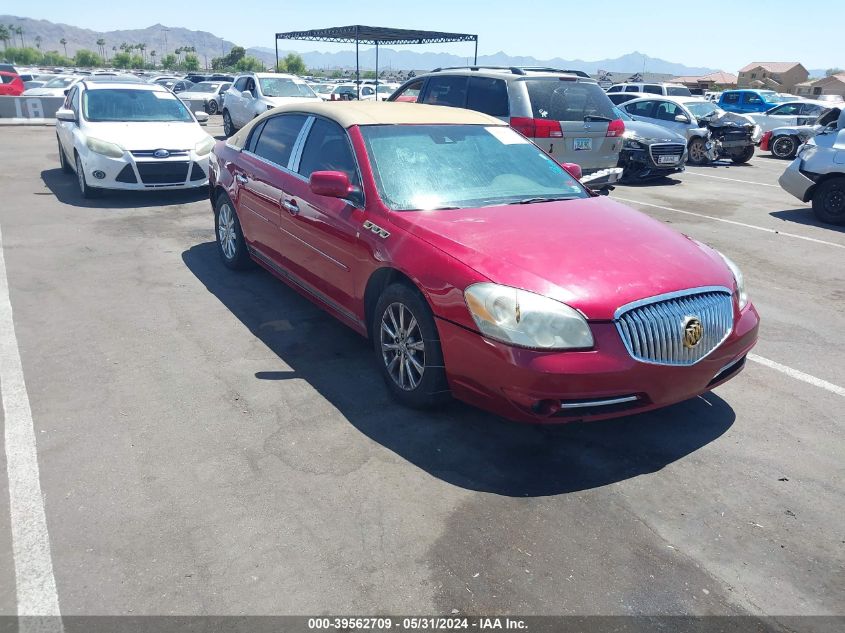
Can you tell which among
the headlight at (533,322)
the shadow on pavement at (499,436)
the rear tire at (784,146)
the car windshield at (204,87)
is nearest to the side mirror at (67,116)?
the shadow on pavement at (499,436)

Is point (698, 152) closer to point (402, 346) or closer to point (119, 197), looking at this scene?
point (119, 197)

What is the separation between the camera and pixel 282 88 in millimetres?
18344

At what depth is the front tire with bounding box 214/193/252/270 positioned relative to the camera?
6.36 metres

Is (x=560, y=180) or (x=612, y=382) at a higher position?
(x=560, y=180)

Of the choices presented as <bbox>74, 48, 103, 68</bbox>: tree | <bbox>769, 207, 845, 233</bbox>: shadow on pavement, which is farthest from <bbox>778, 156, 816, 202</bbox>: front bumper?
<bbox>74, 48, 103, 68</bbox>: tree

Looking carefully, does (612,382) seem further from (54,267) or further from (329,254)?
(54,267)

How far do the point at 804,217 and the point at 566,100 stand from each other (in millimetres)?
4232

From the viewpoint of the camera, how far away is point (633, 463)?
3.57m

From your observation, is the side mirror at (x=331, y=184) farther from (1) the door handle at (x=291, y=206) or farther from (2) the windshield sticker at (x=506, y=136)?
(2) the windshield sticker at (x=506, y=136)

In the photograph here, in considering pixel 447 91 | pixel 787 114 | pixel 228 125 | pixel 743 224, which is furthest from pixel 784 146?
pixel 228 125

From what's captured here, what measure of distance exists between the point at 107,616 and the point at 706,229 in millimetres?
8855

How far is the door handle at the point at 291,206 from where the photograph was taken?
16.6 ft

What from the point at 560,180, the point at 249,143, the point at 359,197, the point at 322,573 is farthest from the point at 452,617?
the point at 249,143

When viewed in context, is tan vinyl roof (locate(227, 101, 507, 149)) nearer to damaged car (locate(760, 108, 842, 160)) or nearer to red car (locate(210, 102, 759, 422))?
red car (locate(210, 102, 759, 422))
